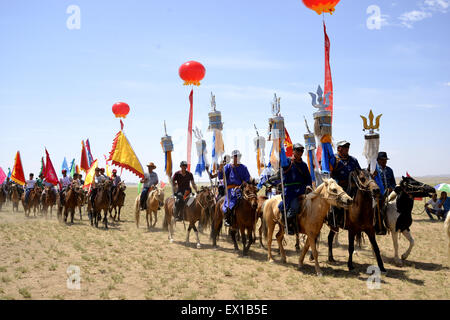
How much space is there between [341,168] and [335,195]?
1628 mm

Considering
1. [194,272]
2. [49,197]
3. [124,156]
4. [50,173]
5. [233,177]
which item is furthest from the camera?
[49,197]

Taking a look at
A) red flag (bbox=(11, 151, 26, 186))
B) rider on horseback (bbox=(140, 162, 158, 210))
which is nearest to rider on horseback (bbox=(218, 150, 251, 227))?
rider on horseback (bbox=(140, 162, 158, 210))

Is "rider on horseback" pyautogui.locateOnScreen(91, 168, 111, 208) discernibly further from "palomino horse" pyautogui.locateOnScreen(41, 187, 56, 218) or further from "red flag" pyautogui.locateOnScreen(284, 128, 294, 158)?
"red flag" pyautogui.locateOnScreen(284, 128, 294, 158)

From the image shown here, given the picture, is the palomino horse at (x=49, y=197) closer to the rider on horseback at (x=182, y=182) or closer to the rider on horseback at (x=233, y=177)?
the rider on horseback at (x=182, y=182)

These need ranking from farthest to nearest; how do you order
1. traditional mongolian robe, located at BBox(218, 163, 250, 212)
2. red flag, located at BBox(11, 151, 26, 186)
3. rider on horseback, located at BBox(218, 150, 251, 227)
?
red flag, located at BBox(11, 151, 26, 186) → traditional mongolian robe, located at BBox(218, 163, 250, 212) → rider on horseback, located at BBox(218, 150, 251, 227)

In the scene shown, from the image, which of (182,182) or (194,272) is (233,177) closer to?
(182,182)

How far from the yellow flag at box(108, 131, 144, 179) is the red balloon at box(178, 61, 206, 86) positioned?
4517 millimetres

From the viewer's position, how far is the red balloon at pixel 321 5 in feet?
32.4

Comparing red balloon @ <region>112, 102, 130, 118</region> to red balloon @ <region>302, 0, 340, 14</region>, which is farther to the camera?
red balloon @ <region>112, 102, 130, 118</region>

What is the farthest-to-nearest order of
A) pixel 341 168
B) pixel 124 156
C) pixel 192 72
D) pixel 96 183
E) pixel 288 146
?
1. pixel 96 183
2. pixel 288 146
3. pixel 124 156
4. pixel 192 72
5. pixel 341 168

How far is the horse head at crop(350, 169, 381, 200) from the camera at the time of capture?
23.9ft

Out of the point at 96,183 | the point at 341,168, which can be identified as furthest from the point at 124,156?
the point at 341,168

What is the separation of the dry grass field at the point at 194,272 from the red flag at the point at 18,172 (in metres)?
11.3

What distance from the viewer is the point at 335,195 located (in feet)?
23.2
